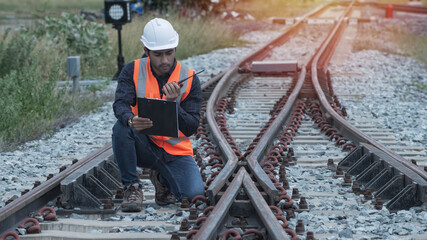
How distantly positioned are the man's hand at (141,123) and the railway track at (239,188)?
57 cm

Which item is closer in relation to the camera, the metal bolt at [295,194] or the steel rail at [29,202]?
the steel rail at [29,202]

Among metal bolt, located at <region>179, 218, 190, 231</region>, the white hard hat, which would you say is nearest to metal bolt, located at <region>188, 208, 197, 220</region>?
metal bolt, located at <region>179, 218, 190, 231</region>

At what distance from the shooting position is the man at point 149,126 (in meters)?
4.68

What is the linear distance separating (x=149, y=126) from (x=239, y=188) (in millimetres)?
747

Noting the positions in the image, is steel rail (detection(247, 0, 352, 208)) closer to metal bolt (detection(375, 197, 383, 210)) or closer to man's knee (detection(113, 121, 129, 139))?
metal bolt (detection(375, 197, 383, 210))

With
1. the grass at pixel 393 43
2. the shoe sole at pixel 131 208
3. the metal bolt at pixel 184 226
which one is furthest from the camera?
the grass at pixel 393 43

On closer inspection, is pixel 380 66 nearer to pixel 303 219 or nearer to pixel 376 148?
pixel 376 148

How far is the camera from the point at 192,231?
12.9ft

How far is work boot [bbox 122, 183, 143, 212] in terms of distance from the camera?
462cm

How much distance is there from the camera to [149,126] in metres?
4.57

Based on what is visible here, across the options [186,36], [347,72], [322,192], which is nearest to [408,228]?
[322,192]

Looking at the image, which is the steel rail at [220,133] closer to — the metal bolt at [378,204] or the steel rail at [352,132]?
the metal bolt at [378,204]

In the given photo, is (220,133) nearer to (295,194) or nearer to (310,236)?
(295,194)

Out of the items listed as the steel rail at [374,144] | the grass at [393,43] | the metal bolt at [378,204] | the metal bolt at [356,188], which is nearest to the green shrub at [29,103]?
the steel rail at [374,144]
